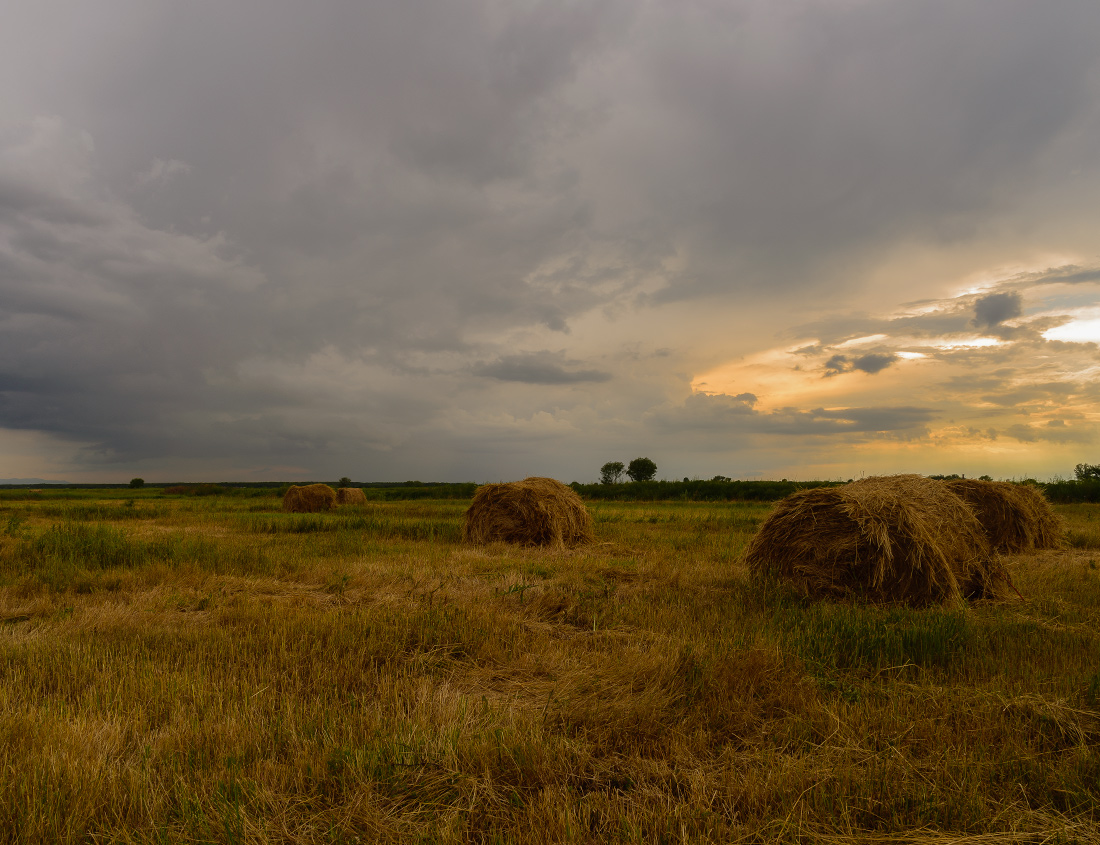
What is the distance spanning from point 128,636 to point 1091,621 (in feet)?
32.2

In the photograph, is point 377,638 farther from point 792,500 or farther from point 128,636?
point 792,500

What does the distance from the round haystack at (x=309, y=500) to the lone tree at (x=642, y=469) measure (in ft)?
152

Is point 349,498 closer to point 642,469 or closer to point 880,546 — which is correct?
point 880,546

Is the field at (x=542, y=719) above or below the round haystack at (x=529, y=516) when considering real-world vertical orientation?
below

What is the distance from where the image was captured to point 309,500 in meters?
27.3

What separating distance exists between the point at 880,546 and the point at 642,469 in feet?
205

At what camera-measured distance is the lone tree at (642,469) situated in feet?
226

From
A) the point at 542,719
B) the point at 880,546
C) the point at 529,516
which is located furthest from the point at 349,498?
the point at 542,719

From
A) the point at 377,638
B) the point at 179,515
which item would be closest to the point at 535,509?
the point at 377,638

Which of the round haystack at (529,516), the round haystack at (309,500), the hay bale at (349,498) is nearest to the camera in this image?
the round haystack at (529,516)

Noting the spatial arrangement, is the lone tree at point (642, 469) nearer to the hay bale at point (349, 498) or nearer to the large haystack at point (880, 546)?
the hay bale at point (349, 498)

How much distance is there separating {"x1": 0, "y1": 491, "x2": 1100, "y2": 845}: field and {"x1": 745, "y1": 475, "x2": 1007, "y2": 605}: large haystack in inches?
22.9

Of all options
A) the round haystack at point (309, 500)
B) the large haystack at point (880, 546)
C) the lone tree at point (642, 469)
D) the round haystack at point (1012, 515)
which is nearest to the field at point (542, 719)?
the large haystack at point (880, 546)

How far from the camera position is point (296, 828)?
2582mm
